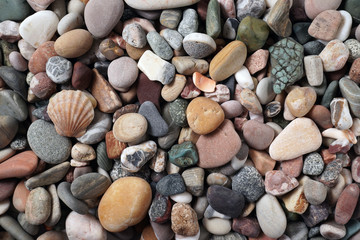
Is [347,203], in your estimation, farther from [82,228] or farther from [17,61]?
[17,61]

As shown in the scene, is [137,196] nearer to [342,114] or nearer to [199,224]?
[199,224]

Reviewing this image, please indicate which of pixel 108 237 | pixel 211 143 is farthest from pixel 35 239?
pixel 211 143

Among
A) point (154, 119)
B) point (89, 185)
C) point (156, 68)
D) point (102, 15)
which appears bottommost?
point (89, 185)

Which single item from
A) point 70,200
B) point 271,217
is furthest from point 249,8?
point 70,200

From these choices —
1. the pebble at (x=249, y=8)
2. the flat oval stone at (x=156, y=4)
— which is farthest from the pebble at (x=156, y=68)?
the pebble at (x=249, y=8)

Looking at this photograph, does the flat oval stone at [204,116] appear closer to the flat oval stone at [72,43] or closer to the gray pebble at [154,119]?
the gray pebble at [154,119]

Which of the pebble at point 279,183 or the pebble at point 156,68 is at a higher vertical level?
the pebble at point 156,68
